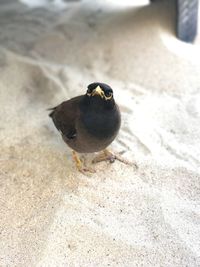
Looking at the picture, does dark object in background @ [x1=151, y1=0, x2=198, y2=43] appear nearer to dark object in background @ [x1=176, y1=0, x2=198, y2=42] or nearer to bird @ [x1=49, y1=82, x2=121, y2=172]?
dark object in background @ [x1=176, y1=0, x2=198, y2=42]

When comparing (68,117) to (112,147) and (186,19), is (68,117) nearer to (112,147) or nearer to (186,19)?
(112,147)

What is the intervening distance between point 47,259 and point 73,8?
4012 mm

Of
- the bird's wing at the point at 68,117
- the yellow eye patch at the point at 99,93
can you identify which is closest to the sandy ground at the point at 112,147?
the bird's wing at the point at 68,117

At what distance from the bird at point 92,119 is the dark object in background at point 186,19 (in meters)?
2.04

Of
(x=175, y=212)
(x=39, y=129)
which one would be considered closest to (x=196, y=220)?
(x=175, y=212)

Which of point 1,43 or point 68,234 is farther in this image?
point 1,43

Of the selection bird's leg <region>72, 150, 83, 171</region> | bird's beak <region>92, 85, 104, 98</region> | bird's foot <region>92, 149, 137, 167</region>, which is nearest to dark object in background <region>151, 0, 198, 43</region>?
bird's foot <region>92, 149, 137, 167</region>

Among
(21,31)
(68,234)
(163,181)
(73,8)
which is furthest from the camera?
(73,8)

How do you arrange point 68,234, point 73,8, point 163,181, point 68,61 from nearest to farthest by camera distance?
point 68,234 < point 163,181 < point 68,61 < point 73,8

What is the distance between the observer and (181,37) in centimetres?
485

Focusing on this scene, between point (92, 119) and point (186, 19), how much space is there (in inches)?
90.9

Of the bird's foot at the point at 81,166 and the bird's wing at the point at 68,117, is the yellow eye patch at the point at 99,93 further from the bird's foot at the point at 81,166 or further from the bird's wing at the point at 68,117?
the bird's foot at the point at 81,166

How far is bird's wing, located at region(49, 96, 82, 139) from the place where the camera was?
10.6 ft

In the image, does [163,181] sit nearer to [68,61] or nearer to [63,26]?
[68,61]
